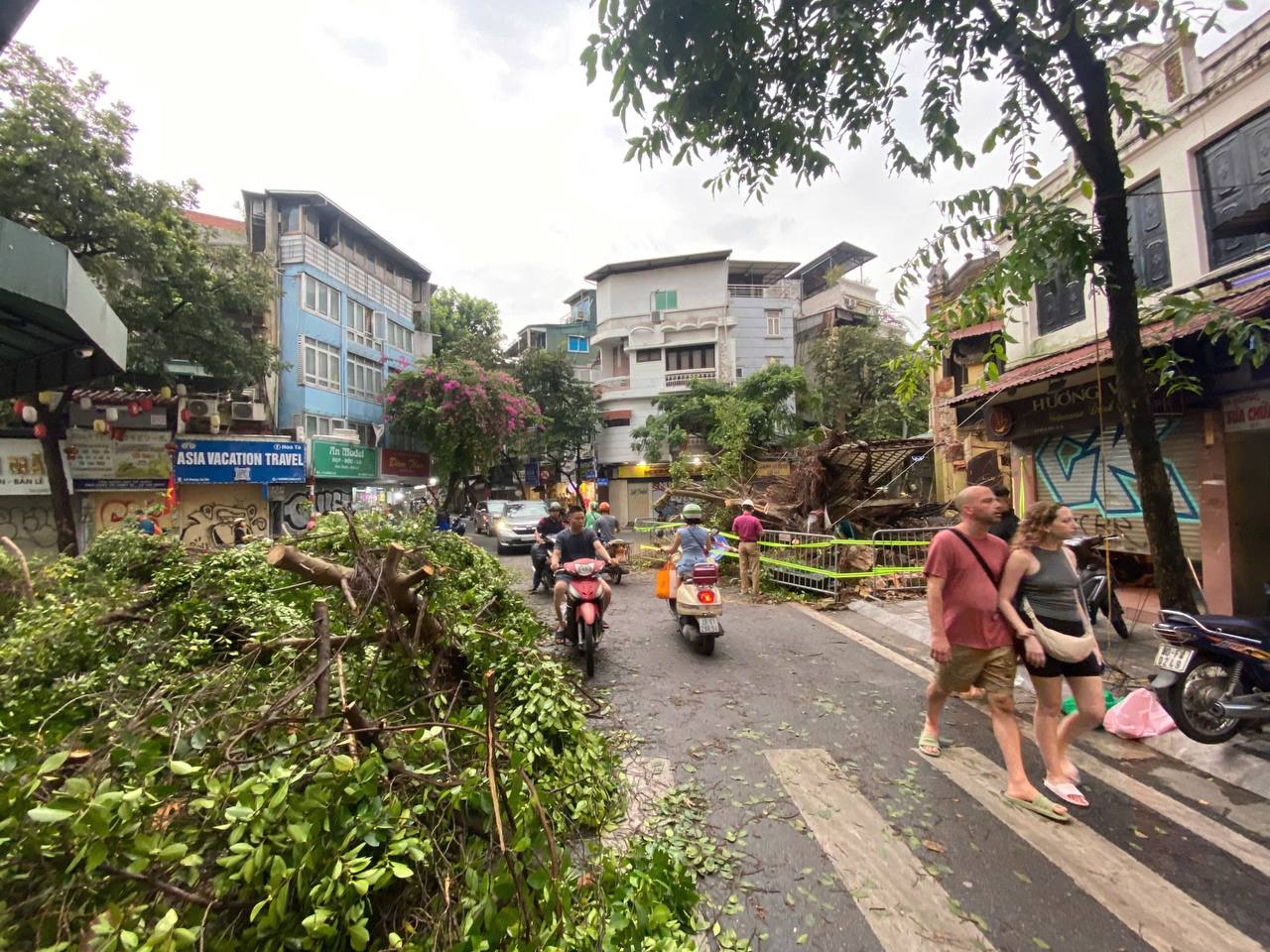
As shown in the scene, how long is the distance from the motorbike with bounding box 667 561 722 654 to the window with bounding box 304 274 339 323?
20552 mm

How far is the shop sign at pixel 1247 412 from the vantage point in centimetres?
582

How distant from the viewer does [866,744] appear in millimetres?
4070

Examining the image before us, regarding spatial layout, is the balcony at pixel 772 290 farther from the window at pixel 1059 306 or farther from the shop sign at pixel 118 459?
the shop sign at pixel 118 459

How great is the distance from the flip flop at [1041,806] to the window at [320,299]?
24.1m

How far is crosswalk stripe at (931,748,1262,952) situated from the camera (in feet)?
7.53

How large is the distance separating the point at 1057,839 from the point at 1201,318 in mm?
5353

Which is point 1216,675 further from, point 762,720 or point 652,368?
point 652,368

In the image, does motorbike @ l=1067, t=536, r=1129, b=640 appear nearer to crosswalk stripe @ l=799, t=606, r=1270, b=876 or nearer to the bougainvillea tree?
crosswalk stripe @ l=799, t=606, r=1270, b=876

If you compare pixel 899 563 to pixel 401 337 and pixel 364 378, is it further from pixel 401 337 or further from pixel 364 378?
pixel 401 337

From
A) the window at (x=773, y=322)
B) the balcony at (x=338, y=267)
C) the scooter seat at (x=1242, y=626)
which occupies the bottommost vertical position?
the scooter seat at (x=1242, y=626)

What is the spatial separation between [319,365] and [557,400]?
12090mm

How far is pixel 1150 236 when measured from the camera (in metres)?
7.46

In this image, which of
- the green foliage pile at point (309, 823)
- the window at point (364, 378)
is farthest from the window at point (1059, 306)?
the window at point (364, 378)

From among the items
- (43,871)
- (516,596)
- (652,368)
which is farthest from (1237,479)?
(652,368)
